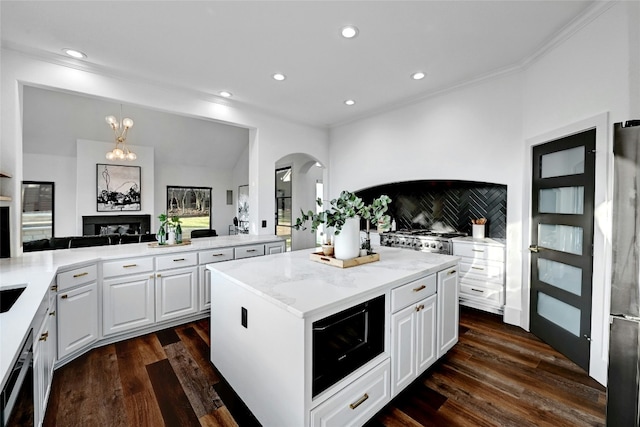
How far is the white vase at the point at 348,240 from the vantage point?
2172 millimetres

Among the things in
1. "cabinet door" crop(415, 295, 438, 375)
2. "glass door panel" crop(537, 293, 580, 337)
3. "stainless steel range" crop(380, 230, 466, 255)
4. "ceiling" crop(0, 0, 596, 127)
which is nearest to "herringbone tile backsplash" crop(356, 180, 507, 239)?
"stainless steel range" crop(380, 230, 466, 255)

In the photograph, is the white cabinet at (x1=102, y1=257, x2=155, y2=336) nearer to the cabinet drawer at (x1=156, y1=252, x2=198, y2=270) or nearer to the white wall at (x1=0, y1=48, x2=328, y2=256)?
the cabinet drawer at (x1=156, y1=252, x2=198, y2=270)

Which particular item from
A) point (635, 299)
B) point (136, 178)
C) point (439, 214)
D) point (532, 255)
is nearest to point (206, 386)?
point (635, 299)

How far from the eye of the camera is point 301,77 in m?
3.29

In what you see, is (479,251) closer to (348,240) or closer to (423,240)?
(423,240)

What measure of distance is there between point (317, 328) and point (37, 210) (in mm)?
7009

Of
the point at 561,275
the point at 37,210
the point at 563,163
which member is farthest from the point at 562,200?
the point at 37,210

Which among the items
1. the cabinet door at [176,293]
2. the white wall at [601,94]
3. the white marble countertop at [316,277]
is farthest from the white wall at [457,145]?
the cabinet door at [176,293]

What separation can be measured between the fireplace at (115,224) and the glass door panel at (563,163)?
7392 millimetres

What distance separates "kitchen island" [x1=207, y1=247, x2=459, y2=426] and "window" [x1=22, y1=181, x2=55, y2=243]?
233 inches

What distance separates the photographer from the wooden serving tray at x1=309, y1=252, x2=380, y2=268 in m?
2.11

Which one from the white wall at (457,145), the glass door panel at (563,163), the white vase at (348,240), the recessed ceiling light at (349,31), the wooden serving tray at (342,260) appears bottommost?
the wooden serving tray at (342,260)

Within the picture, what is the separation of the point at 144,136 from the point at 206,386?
6091 mm

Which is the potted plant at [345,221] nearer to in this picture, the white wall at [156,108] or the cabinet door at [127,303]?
the cabinet door at [127,303]
